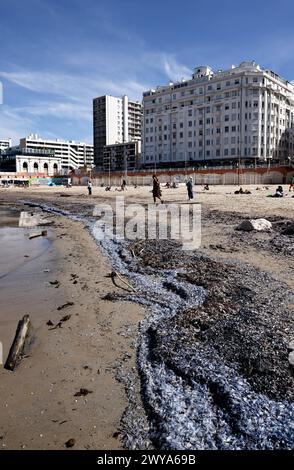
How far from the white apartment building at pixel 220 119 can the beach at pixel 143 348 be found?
8779 cm

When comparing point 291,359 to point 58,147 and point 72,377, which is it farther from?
point 58,147

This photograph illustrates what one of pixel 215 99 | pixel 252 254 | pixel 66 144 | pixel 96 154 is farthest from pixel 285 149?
pixel 66 144

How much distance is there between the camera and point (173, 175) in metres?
66.2

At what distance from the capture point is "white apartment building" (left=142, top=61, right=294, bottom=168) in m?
91.8

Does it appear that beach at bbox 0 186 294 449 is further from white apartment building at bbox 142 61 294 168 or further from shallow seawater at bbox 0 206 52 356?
white apartment building at bbox 142 61 294 168

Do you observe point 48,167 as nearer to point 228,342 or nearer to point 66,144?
point 66,144

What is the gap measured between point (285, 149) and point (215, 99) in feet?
85.4

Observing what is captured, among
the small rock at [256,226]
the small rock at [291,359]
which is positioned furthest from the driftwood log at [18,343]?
the small rock at [256,226]

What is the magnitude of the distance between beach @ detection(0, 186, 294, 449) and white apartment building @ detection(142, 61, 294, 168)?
87.8 metres

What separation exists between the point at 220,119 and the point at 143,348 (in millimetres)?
100416

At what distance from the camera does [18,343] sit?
4770mm

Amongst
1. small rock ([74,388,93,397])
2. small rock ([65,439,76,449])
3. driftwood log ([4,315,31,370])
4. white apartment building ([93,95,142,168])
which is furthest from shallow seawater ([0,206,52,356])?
white apartment building ([93,95,142,168])

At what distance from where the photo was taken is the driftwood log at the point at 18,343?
436 cm

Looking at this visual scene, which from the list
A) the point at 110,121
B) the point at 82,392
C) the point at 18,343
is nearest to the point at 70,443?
the point at 82,392
